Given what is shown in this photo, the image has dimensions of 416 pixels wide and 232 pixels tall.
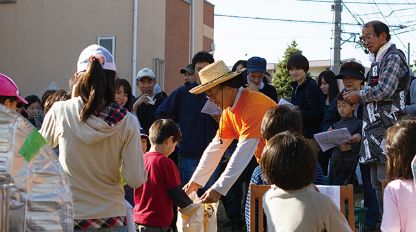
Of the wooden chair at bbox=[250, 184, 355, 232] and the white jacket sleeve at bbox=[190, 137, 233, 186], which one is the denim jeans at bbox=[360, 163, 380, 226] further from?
the wooden chair at bbox=[250, 184, 355, 232]

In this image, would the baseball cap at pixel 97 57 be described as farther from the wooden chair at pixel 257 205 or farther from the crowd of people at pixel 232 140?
the wooden chair at pixel 257 205

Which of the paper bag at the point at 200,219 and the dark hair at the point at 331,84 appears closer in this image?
the paper bag at the point at 200,219

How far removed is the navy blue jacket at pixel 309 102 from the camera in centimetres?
686

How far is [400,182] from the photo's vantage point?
3.12 m

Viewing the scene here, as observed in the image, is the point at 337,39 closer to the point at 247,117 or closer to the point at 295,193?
the point at 247,117

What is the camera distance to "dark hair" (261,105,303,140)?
3543 millimetres

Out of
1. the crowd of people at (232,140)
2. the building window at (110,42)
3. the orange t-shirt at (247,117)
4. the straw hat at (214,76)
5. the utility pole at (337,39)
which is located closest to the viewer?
the crowd of people at (232,140)

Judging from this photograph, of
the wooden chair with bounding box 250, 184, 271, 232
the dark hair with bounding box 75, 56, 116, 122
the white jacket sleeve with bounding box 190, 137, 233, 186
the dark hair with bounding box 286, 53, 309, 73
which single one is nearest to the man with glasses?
the white jacket sleeve with bounding box 190, 137, 233, 186

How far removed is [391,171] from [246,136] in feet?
4.49

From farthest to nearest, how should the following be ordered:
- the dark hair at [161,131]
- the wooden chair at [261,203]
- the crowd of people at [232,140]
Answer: the dark hair at [161,131] → the wooden chair at [261,203] → the crowd of people at [232,140]

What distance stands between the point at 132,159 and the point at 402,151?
1.49m

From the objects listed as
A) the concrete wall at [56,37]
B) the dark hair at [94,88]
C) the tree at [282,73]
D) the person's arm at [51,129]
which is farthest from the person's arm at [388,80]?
the tree at [282,73]

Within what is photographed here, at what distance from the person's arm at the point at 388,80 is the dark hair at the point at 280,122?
1750 mm

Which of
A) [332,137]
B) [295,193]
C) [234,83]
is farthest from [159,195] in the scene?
[332,137]
